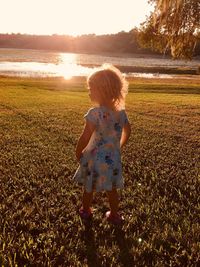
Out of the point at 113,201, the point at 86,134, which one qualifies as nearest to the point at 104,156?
the point at 86,134

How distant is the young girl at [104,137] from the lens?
5.05 metres

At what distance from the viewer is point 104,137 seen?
5.34 m

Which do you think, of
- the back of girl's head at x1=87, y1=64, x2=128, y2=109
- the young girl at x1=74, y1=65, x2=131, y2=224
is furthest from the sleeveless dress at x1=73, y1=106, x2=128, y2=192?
the back of girl's head at x1=87, y1=64, x2=128, y2=109

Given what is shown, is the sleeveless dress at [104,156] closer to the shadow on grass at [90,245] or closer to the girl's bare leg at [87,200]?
the girl's bare leg at [87,200]

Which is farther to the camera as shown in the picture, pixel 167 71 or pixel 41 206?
pixel 167 71

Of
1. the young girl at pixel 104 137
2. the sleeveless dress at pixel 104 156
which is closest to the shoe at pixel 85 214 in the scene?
the young girl at pixel 104 137

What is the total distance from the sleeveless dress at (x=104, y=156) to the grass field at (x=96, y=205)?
556 mm

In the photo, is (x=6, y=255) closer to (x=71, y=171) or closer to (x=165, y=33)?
(x=71, y=171)

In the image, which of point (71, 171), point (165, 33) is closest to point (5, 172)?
point (71, 171)

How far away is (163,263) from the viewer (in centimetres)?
453

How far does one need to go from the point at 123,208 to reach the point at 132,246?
4.10ft

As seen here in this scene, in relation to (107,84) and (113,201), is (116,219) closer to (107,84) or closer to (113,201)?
(113,201)

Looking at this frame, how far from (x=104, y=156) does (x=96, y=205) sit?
1.12 m

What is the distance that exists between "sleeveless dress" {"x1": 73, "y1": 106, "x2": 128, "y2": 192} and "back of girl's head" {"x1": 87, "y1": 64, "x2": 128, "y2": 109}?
0.24m
